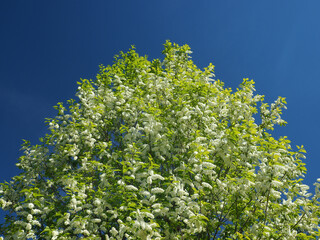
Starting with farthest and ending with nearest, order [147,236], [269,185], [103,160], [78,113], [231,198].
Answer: [78,113] < [103,160] < [231,198] < [269,185] < [147,236]

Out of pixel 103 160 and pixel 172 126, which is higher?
pixel 172 126

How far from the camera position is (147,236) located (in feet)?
17.5

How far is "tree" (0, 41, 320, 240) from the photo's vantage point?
6348 millimetres

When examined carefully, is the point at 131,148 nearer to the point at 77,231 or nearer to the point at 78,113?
the point at 77,231

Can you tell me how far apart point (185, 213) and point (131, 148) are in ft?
7.06

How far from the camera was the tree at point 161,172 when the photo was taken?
250 inches

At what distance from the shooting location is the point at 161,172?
845 centimetres

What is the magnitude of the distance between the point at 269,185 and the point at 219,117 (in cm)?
410

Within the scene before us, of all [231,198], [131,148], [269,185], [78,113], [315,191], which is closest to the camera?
[269,185]

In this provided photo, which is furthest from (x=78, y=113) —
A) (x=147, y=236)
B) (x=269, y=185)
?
(x=269, y=185)

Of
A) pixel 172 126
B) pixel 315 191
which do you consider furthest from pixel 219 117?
pixel 315 191

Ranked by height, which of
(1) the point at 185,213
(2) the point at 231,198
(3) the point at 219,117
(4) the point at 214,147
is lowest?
(1) the point at 185,213

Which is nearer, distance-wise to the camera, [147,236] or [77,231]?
[147,236]

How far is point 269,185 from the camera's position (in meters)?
6.02
